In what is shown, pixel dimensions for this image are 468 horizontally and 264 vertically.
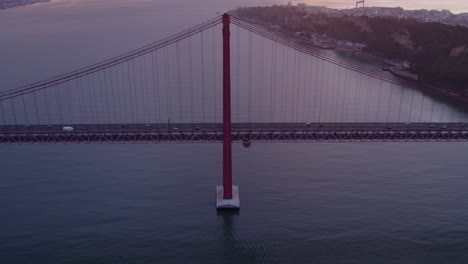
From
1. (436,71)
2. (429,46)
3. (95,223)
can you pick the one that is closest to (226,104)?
(95,223)

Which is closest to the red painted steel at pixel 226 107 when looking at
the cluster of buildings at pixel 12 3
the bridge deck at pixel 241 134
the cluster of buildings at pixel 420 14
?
the bridge deck at pixel 241 134

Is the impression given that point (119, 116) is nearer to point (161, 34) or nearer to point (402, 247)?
point (402, 247)

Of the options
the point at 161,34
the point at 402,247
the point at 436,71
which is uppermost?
the point at 161,34

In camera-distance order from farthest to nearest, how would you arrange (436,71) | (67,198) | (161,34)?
1. (161,34)
2. (436,71)
3. (67,198)

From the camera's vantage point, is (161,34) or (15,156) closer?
(15,156)

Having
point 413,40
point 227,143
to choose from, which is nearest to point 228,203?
point 227,143

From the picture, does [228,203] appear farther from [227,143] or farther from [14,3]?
[14,3]
